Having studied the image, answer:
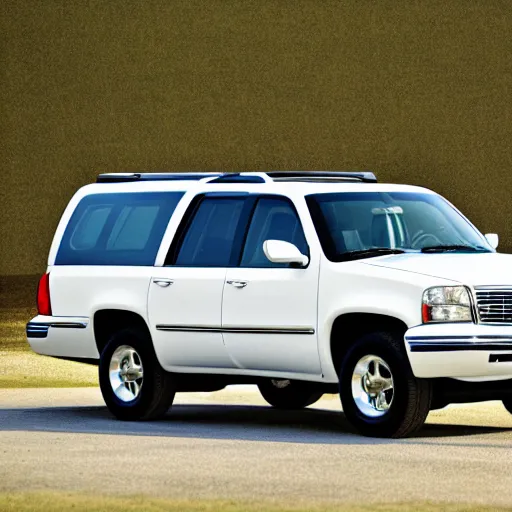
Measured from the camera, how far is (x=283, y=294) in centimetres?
1352

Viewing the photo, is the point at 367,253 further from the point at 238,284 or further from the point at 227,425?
the point at 227,425

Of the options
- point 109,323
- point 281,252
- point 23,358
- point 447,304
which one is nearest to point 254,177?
point 281,252

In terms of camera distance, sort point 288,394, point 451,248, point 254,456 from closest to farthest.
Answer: point 254,456, point 451,248, point 288,394

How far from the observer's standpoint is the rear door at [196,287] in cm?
1410

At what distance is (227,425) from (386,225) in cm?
216

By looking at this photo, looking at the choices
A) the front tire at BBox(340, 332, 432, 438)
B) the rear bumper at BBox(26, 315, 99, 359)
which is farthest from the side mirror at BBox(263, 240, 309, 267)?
the rear bumper at BBox(26, 315, 99, 359)

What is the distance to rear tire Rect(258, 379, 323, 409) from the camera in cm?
1603

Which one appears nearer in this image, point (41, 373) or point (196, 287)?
point (196, 287)

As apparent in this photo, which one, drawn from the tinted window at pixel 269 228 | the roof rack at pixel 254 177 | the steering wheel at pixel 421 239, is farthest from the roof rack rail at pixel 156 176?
the steering wheel at pixel 421 239

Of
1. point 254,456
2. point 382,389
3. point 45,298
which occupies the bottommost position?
point 254,456

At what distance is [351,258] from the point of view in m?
13.3

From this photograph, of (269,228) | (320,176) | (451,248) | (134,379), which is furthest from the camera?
A: (320,176)

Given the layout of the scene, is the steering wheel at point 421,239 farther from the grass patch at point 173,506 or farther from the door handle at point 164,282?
the grass patch at point 173,506

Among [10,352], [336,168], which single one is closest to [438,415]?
[10,352]
